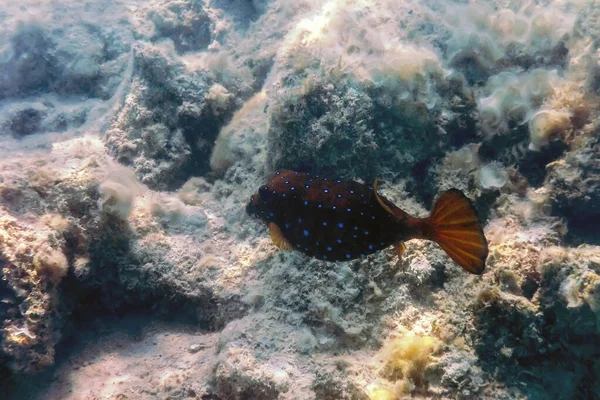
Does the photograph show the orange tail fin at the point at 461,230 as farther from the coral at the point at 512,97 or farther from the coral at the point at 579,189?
the coral at the point at 512,97

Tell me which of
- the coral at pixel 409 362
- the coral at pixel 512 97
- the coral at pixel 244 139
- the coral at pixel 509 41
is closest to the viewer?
the coral at pixel 409 362

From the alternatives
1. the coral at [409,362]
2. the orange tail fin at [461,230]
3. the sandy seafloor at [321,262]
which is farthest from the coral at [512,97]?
the coral at [409,362]

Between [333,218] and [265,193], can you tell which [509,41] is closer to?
[333,218]

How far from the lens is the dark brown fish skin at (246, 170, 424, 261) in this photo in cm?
→ 243

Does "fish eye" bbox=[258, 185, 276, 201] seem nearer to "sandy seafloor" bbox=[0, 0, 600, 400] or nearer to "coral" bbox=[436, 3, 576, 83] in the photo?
"sandy seafloor" bbox=[0, 0, 600, 400]

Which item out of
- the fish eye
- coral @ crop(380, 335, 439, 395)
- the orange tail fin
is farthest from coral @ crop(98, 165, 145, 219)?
the orange tail fin

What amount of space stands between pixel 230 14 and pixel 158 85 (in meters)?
3.61

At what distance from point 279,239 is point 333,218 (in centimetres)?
54

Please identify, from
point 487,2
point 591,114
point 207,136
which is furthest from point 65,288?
A: point 487,2

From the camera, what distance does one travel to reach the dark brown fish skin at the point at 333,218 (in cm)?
243

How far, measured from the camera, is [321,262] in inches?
129

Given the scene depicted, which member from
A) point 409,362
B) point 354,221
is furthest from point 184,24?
point 409,362

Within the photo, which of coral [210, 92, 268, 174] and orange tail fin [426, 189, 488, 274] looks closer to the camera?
orange tail fin [426, 189, 488, 274]

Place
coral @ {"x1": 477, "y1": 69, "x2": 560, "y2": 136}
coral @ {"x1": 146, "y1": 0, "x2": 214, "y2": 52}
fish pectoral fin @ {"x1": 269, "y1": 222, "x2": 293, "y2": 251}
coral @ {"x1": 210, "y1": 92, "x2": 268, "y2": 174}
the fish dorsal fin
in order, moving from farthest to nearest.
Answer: coral @ {"x1": 146, "y1": 0, "x2": 214, "y2": 52} → coral @ {"x1": 210, "y1": 92, "x2": 268, "y2": 174} → coral @ {"x1": 477, "y1": 69, "x2": 560, "y2": 136} → fish pectoral fin @ {"x1": 269, "y1": 222, "x2": 293, "y2": 251} → the fish dorsal fin
